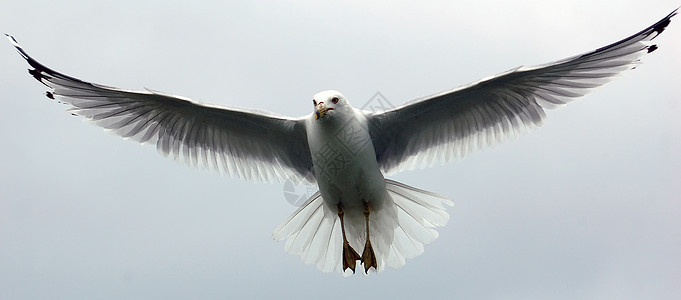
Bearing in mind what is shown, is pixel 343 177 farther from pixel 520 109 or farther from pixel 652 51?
pixel 652 51

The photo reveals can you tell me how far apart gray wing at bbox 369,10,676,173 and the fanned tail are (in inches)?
15.3

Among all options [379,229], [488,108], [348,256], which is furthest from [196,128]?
[488,108]

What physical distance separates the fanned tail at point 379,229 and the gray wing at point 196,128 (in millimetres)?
479

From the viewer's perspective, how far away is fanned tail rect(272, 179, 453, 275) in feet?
32.5

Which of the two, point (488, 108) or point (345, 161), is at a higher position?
point (488, 108)

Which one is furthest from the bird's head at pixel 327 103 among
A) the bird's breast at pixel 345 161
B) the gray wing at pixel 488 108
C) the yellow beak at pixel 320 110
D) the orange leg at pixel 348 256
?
the orange leg at pixel 348 256

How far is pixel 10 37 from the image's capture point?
920 centimetres

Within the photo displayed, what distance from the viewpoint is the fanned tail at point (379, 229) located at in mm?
9906

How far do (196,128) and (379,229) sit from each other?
1.98 meters

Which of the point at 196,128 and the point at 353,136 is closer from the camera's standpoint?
the point at 353,136

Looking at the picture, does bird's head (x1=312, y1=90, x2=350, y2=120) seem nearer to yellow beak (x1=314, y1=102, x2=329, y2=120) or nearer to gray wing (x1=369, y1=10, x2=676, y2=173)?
yellow beak (x1=314, y1=102, x2=329, y2=120)

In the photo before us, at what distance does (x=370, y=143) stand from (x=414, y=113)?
0.49 meters

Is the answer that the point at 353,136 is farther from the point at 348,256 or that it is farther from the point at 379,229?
the point at 348,256

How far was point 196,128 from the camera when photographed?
9.99 meters
